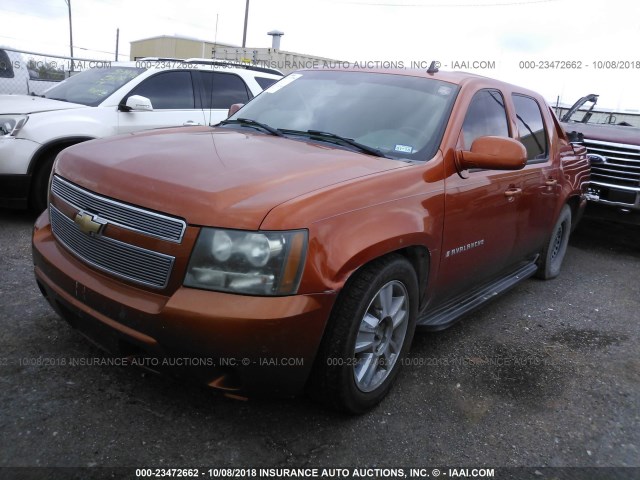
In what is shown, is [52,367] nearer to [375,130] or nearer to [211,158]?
[211,158]

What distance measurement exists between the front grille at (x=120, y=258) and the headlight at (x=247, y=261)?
15 cm

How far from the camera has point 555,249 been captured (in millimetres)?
5414

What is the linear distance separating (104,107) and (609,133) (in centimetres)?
623

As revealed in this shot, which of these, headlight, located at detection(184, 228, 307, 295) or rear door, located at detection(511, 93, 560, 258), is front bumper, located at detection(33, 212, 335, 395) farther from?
rear door, located at detection(511, 93, 560, 258)

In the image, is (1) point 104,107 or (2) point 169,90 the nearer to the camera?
(1) point 104,107

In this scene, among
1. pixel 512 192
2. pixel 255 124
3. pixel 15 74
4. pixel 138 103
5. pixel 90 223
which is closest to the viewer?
pixel 90 223

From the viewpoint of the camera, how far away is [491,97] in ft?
12.3

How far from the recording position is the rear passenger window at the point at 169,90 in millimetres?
6289

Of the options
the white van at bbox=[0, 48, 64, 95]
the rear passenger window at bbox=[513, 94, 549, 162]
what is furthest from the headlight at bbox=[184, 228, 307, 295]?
the white van at bbox=[0, 48, 64, 95]

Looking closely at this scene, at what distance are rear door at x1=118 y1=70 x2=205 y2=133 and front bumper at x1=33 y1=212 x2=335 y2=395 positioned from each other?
399cm

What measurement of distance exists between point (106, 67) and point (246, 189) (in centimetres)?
541

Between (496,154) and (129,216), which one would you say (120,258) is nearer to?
(129,216)

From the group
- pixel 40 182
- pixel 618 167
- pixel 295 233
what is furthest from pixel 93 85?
pixel 618 167

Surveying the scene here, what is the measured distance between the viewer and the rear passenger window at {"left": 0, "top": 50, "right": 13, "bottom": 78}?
35.7 ft
